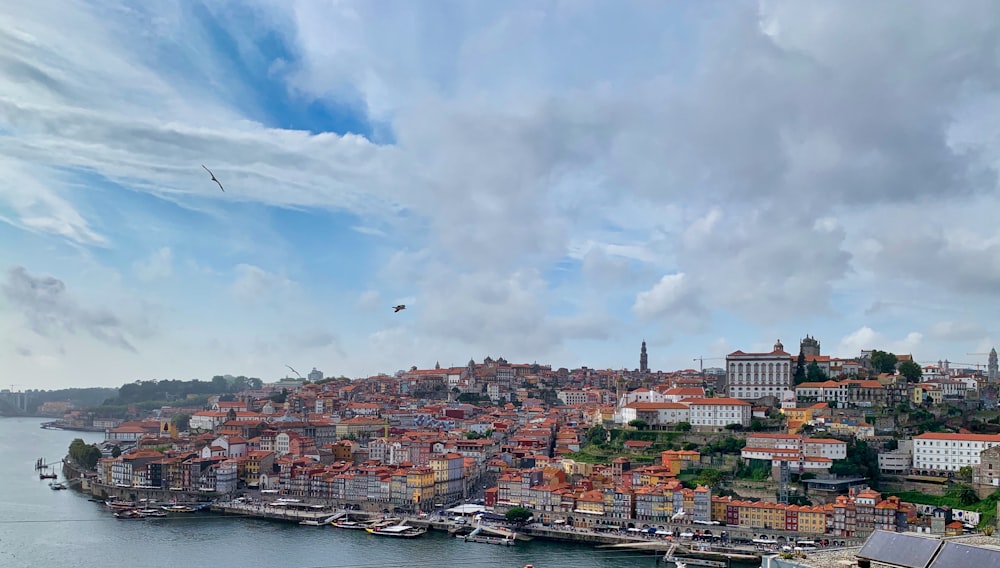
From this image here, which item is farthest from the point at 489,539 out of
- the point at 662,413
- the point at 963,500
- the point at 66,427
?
the point at 66,427

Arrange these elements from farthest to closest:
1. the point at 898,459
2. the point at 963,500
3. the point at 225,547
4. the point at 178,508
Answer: the point at 178,508, the point at 898,459, the point at 963,500, the point at 225,547

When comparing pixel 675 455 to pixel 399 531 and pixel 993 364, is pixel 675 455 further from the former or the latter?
pixel 993 364

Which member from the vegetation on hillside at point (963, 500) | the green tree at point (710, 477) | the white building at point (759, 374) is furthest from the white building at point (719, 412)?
the vegetation on hillside at point (963, 500)

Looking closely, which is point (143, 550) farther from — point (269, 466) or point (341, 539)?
point (269, 466)

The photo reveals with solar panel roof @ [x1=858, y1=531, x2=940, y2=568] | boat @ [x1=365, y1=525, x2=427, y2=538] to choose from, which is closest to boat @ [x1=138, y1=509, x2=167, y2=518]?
boat @ [x1=365, y1=525, x2=427, y2=538]

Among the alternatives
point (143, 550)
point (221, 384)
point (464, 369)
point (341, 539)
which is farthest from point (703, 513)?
point (221, 384)

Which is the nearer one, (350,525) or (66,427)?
(350,525)
